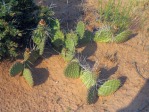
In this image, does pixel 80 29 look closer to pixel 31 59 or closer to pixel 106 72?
pixel 106 72

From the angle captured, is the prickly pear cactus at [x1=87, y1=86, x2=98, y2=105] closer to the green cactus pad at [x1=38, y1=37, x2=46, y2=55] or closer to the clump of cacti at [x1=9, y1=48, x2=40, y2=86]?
the clump of cacti at [x1=9, y1=48, x2=40, y2=86]

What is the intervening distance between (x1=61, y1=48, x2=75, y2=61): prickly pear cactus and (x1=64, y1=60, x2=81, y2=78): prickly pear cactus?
23 cm

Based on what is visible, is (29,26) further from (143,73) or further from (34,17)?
(143,73)

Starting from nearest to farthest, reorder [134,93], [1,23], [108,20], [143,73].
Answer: [1,23], [134,93], [143,73], [108,20]

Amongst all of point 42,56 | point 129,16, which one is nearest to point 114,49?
point 129,16

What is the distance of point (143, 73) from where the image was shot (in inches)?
201

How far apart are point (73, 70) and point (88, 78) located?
0.78ft

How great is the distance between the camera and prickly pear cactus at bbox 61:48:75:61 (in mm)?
4868

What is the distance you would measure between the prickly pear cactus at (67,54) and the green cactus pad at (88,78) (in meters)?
0.30

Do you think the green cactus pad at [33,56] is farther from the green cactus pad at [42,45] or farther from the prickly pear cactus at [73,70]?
the prickly pear cactus at [73,70]

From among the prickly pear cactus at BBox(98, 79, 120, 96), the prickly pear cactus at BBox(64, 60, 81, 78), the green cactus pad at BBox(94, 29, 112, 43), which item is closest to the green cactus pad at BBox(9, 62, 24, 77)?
the prickly pear cactus at BBox(64, 60, 81, 78)

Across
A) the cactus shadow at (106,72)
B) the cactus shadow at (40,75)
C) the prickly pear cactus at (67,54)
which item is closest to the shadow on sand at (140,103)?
the cactus shadow at (106,72)

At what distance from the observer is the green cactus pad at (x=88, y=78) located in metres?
4.59

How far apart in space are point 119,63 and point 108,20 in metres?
0.91
